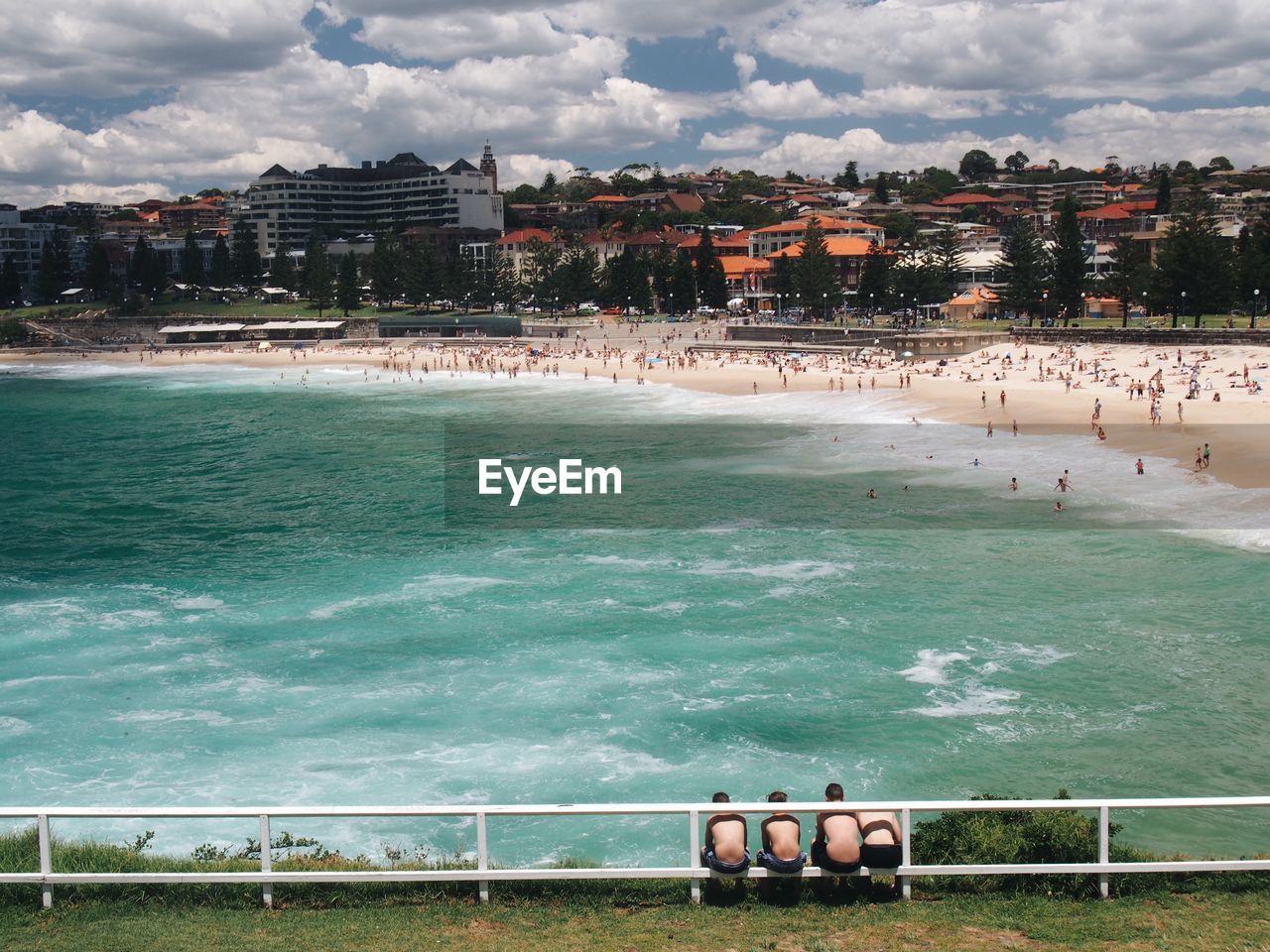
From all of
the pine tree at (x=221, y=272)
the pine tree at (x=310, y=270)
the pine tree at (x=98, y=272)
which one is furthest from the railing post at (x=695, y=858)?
the pine tree at (x=98, y=272)

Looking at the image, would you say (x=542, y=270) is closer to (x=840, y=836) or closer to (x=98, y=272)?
(x=98, y=272)

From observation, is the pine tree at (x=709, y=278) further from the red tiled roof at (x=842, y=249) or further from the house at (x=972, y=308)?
the house at (x=972, y=308)

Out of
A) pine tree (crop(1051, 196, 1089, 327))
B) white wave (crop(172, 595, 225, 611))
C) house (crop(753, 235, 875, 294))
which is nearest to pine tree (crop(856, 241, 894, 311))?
pine tree (crop(1051, 196, 1089, 327))

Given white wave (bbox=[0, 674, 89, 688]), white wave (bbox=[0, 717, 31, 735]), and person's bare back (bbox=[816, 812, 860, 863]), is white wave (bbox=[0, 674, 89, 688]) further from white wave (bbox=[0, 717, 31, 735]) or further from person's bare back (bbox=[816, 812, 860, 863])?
person's bare back (bbox=[816, 812, 860, 863])

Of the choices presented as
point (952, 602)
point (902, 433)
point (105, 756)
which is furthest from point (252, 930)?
point (902, 433)

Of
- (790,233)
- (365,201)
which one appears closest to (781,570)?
(790,233)
